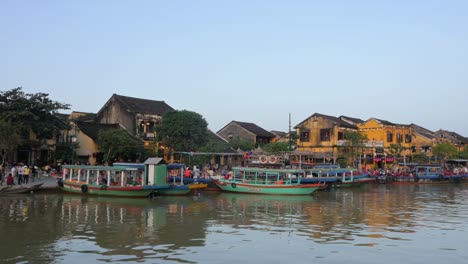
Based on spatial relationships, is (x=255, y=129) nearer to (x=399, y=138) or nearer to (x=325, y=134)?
(x=325, y=134)

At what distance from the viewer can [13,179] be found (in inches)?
1053

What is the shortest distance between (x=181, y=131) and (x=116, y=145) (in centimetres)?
584

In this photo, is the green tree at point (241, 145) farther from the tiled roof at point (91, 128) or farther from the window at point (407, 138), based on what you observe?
the window at point (407, 138)

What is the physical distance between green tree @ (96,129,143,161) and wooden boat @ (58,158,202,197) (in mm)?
9312

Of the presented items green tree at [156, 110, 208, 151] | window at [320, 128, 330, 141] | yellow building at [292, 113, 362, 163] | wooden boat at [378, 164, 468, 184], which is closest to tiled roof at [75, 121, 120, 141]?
green tree at [156, 110, 208, 151]

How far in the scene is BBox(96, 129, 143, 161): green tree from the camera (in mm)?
37312

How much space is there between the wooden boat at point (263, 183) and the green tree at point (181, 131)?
969 cm

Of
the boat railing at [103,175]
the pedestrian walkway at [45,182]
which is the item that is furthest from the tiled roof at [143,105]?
the boat railing at [103,175]

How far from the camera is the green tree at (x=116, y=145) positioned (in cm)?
3731

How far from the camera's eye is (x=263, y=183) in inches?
1204

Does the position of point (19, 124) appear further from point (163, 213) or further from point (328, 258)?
point (328, 258)

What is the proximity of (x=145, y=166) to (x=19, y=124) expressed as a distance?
12.1 m

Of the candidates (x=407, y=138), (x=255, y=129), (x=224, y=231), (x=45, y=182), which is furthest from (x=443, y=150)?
(x=224, y=231)

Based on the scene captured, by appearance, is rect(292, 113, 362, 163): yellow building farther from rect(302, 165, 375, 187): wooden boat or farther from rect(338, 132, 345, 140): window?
rect(302, 165, 375, 187): wooden boat
